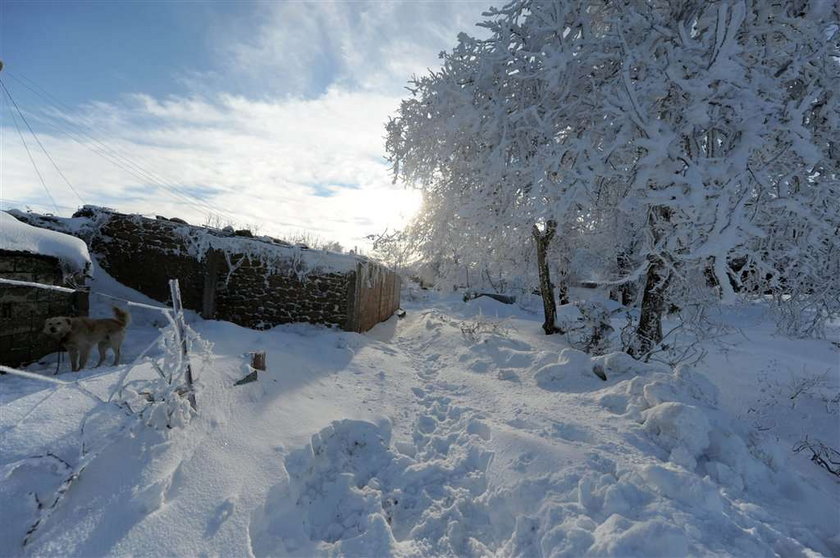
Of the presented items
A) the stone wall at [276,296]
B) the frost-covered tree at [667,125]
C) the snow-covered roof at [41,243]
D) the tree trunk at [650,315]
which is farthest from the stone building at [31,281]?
the tree trunk at [650,315]

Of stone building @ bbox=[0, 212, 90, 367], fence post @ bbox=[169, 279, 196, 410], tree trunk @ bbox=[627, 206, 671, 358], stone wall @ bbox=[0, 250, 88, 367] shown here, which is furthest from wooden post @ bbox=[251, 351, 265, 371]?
tree trunk @ bbox=[627, 206, 671, 358]

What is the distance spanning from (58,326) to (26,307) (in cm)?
92

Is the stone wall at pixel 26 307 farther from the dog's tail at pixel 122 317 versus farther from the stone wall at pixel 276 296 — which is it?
the stone wall at pixel 276 296

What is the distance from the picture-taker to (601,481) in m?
2.83

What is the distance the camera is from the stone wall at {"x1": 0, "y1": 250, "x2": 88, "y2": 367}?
4871 millimetres

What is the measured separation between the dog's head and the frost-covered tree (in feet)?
20.4

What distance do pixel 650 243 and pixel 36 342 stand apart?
9347 millimetres

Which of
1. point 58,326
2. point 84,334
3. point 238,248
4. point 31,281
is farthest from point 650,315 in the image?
point 31,281

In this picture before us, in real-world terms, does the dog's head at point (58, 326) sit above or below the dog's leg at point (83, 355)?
above

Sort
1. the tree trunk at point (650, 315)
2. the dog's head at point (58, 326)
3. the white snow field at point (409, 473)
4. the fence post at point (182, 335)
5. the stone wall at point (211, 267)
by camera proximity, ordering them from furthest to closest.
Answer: the stone wall at point (211, 267), the tree trunk at point (650, 315), the dog's head at point (58, 326), the fence post at point (182, 335), the white snow field at point (409, 473)

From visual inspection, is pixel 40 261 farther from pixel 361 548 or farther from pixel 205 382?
pixel 361 548

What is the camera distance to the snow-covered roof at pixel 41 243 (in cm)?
498

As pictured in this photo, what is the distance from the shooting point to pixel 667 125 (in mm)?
4191

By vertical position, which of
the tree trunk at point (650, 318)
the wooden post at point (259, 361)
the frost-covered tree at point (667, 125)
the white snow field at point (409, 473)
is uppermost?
the frost-covered tree at point (667, 125)
